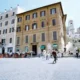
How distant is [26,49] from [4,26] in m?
11.7

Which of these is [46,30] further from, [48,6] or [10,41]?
[10,41]

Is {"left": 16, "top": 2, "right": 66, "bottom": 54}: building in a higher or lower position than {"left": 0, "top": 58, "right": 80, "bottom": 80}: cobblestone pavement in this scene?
higher

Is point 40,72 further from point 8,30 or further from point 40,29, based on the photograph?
point 8,30

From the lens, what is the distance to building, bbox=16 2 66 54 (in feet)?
94.5

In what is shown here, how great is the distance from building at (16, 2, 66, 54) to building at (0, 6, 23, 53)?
1.73m

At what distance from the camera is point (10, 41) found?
35.9 metres

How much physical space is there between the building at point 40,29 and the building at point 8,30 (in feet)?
5.68

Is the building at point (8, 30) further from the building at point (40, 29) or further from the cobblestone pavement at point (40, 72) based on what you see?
the cobblestone pavement at point (40, 72)

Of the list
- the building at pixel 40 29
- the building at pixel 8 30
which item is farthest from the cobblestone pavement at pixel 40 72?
the building at pixel 8 30

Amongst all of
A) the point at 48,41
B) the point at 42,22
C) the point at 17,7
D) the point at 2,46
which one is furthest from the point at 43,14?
the point at 2,46

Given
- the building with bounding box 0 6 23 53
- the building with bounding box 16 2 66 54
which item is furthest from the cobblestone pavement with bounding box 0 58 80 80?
the building with bounding box 0 6 23 53

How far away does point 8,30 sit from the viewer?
3688 cm

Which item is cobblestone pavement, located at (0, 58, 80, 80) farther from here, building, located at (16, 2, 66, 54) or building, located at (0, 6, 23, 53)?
building, located at (0, 6, 23, 53)

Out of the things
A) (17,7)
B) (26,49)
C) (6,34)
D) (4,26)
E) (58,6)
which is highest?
(17,7)
